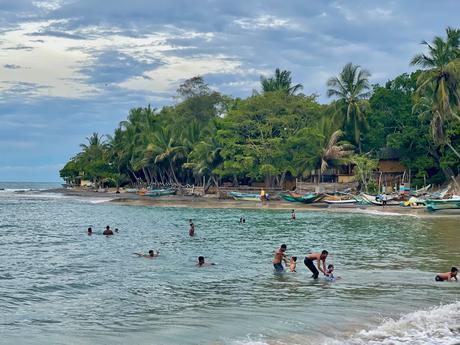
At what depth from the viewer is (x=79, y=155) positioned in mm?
113875

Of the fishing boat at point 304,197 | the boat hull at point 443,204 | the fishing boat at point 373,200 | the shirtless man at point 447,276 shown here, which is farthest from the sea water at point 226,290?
the fishing boat at point 304,197

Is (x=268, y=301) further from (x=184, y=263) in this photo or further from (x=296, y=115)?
(x=296, y=115)

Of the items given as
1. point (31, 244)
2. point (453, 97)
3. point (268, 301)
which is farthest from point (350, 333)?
point (453, 97)

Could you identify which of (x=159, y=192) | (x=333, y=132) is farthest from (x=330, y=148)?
(x=159, y=192)

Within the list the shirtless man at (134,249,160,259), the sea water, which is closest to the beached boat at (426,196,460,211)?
the sea water

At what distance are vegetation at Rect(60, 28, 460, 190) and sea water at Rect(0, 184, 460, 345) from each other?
79.5 feet

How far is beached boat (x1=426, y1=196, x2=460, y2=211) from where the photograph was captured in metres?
48.6

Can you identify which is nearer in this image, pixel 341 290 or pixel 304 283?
pixel 341 290

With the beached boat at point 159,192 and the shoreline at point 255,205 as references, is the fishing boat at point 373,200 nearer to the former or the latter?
the shoreline at point 255,205

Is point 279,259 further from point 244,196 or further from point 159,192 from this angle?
point 159,192

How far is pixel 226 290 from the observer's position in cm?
1788

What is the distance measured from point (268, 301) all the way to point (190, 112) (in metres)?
81.5

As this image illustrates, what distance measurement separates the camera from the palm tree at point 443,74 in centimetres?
5350

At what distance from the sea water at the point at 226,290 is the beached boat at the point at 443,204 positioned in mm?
→ 13339
